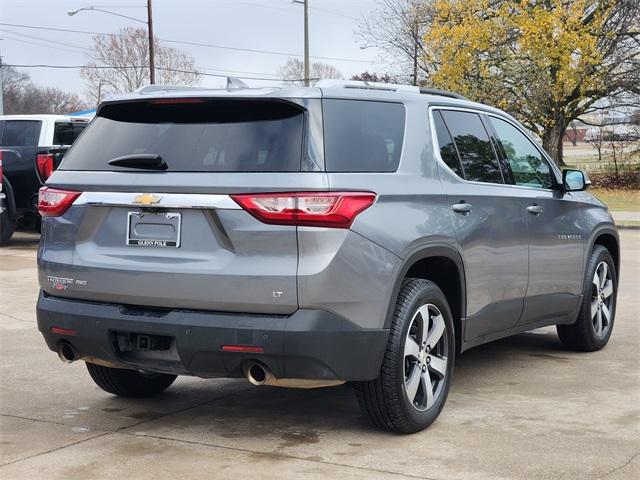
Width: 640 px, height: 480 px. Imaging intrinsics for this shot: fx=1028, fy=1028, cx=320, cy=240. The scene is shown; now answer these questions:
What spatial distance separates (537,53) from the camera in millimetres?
31969

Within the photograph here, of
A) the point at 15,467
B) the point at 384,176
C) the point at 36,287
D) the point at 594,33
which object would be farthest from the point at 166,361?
the point at 594,33

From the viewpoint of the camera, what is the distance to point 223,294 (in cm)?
473

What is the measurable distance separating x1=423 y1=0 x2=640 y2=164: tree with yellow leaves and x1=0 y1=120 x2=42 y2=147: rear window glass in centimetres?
1922

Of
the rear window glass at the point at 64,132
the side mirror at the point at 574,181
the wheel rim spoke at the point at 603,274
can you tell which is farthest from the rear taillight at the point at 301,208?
the rear window glass at the point at 64,132

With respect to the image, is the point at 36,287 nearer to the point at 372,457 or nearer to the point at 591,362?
the point at 591,362

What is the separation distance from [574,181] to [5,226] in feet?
37.8

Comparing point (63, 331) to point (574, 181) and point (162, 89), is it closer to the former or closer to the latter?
point (162, 89)

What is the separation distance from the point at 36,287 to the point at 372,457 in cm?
713

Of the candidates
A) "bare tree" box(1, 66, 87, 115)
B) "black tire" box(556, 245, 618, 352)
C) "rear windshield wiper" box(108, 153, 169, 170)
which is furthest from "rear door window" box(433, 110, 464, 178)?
"bare tree" box(1, 66, 87, 115)

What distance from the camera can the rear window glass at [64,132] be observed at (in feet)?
53.3

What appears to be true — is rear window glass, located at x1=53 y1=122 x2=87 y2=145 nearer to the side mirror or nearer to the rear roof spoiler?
the side mirror

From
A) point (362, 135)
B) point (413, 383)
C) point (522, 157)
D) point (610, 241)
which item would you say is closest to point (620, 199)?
point (610, 241)

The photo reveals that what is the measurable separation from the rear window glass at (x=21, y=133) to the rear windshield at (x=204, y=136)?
37.3ft

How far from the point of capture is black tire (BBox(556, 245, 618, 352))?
7352 mm
